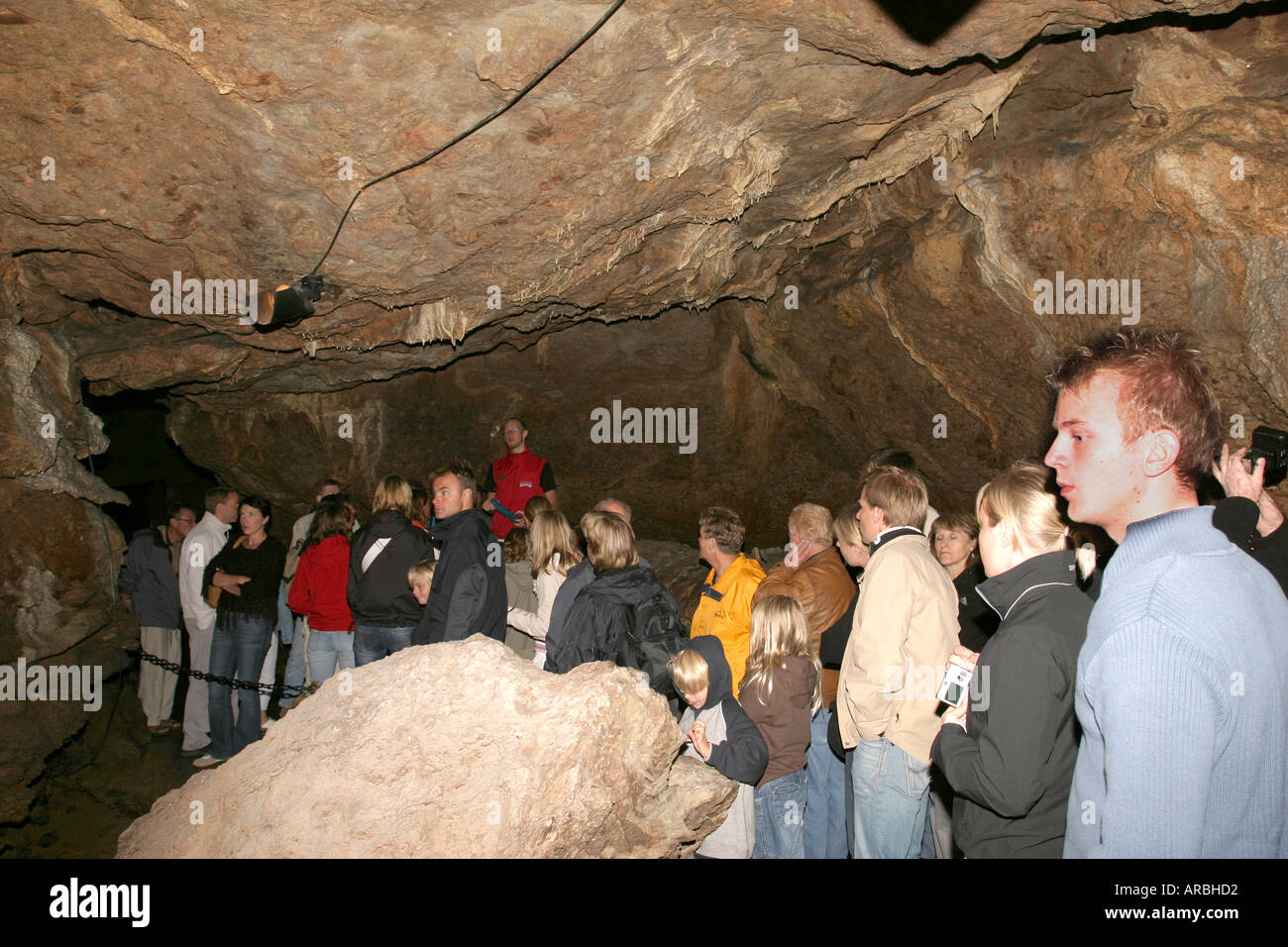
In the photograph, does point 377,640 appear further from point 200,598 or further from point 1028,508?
point 1028,508

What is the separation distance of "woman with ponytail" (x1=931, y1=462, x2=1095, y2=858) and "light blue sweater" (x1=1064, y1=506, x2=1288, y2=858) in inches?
27.2

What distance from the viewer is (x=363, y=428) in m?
9.63

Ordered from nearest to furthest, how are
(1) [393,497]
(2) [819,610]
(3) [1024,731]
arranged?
(3) [1024,731] → (2) [819,610] → (1) [393,497]

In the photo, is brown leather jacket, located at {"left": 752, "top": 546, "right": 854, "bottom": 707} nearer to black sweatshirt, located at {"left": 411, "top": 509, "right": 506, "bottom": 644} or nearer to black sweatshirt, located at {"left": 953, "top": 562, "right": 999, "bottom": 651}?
black sweatshirt, located at {"left": 953, "top": 562, "right": 999, "bottom": 651}

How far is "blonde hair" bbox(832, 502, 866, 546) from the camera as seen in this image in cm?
423

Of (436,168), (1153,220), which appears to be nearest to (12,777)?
(436,168)

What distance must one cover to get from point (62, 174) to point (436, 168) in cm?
219

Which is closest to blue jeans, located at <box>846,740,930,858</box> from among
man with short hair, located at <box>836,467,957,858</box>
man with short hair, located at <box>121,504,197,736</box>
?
man with short hair, located at <box>836,467,957,858</box>

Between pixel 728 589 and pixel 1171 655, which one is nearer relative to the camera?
pixel 1171 655

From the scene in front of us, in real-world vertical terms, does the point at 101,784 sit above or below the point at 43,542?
below

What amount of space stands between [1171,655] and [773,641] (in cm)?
221

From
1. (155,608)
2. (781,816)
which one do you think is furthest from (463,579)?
(155,608)

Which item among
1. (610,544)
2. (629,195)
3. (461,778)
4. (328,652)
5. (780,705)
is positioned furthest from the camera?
(328,652)

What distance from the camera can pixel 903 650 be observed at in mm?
3236
